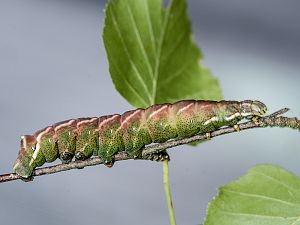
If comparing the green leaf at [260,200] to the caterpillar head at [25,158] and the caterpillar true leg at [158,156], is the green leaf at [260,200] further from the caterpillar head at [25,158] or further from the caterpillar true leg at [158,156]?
the caterpillar head at [25,158]

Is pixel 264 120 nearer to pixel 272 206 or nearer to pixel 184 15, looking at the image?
pixel 272 206

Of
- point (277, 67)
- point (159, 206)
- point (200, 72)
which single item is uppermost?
point (277, 67)

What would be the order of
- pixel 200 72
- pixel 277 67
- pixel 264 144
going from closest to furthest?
1. pixel 200 72
2. pixel 264 144
3. pixel 277 67

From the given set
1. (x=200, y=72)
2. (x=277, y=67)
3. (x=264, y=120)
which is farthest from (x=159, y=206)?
(x=264, y=120)

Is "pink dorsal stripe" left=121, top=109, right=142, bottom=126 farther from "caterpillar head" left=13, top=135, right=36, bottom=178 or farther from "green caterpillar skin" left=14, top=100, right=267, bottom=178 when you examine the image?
"caterpillar head" left=13, top=135, right=36, bottom=178

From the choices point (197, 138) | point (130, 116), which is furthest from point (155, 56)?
point (197, 138)
